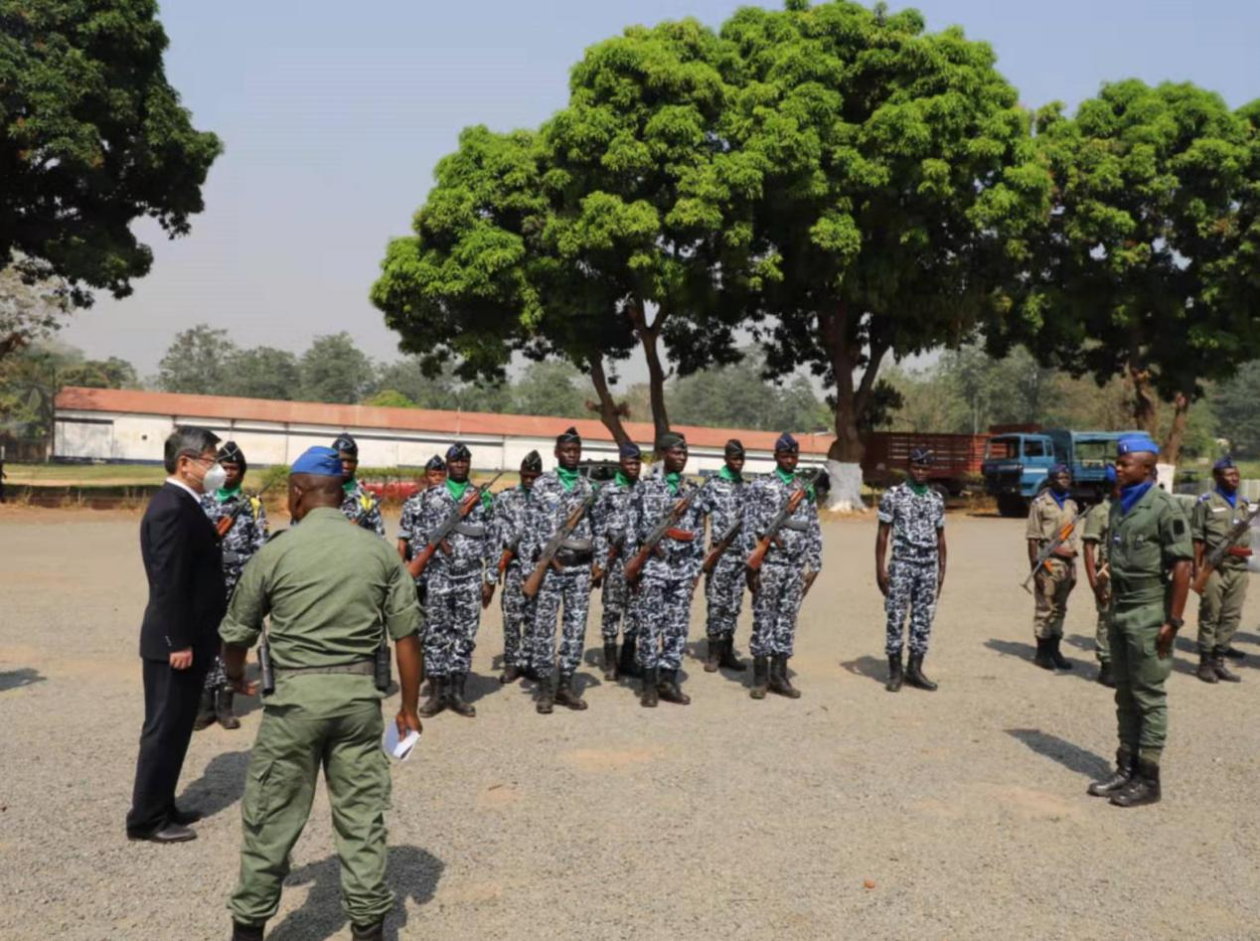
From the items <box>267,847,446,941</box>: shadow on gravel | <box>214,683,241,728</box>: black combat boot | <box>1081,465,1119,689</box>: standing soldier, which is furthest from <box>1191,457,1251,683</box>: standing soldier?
<box>214,683,241,728</box>: black combat boot

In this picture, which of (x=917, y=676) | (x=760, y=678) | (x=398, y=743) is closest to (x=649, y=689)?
(x=760, y=678)

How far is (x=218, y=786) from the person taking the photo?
203 inches

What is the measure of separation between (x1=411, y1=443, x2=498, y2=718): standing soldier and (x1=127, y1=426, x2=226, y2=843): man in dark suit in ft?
7.18

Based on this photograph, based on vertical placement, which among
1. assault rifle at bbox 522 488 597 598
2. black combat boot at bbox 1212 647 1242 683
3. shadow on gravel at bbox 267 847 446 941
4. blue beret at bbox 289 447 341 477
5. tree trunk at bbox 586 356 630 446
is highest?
tree trunk at bbox 586 356 630 446

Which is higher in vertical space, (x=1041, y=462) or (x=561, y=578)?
(x=1041, y=462)

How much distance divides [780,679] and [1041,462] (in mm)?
23148

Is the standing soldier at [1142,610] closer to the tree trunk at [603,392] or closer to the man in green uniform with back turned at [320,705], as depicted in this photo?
the man in green uniform with back turned at [320,705]

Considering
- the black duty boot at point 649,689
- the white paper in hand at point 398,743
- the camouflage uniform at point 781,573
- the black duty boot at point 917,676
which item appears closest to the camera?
the white paper in hand at point 398,743

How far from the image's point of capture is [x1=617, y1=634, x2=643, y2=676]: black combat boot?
26.2 feet

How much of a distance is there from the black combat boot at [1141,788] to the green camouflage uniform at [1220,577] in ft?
12.1

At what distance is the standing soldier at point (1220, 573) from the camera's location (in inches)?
324

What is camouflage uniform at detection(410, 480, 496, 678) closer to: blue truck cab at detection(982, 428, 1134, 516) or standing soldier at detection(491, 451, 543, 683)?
standing soldier at detection(491, 451, 543, 683)

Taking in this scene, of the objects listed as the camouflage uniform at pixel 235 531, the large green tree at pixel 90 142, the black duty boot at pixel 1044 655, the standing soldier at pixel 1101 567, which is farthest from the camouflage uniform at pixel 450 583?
the large green tree at pixel 90 142

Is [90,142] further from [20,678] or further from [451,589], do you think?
[451,589]
